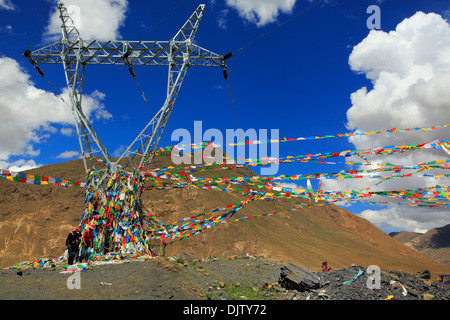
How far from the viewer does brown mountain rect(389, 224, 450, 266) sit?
143 metres

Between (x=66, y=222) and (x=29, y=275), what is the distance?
100 feet

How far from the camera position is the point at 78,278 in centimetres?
694

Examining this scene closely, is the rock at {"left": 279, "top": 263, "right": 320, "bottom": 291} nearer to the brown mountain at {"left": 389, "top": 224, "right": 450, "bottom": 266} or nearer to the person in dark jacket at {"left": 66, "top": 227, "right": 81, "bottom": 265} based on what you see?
the person in dark jacket at {"left": 66, "top": 227, "right": 81, "bottom": 265}

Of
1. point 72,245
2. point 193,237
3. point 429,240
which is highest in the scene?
point 72,245

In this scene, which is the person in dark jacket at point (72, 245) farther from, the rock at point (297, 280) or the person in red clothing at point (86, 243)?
the rock at point (297, 280)

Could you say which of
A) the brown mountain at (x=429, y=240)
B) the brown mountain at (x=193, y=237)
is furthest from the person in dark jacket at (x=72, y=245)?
the brown mountain at (x=429, y=240)

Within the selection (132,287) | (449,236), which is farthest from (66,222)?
(449,236)

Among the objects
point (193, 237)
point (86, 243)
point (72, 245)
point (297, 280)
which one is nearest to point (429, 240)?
point (193, 237)

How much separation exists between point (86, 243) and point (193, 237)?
28.5m

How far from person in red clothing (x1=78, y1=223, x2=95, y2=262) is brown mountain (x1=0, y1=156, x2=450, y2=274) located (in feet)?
50.5

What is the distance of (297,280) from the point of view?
25.1ft

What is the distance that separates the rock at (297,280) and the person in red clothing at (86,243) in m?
6.46

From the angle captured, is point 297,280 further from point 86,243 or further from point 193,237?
point 193,237

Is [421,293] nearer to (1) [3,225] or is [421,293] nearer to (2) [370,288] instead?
(2) [370,288]
